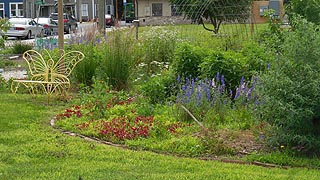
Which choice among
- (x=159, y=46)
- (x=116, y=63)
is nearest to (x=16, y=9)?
(x=159, y=46)

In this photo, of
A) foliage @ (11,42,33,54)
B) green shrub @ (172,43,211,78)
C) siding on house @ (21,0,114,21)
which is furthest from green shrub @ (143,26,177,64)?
siding on house @ (21,0,114,21)

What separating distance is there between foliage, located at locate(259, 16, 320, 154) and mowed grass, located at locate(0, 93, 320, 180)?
61 cm

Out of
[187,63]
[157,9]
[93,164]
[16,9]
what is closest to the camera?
[93,164]

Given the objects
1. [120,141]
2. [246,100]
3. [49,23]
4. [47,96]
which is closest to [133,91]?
[47,96]

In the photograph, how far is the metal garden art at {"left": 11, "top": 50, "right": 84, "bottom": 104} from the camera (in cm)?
1155

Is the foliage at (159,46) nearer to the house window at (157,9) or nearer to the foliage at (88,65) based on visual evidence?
the foliage at (88,65)

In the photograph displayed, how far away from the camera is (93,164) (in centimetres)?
662

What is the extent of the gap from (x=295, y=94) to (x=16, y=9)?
62508 mm

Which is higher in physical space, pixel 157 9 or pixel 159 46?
pixel 157 9

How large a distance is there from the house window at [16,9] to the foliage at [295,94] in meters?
61.8

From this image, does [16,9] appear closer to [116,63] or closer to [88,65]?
[88,65]

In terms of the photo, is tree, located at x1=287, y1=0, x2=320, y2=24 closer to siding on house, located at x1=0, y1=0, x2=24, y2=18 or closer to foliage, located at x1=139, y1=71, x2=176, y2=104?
foliage, located at x1=139, y1=71, x2=176, y2=104

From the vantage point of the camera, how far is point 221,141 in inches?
289

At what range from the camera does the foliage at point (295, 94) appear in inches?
273
